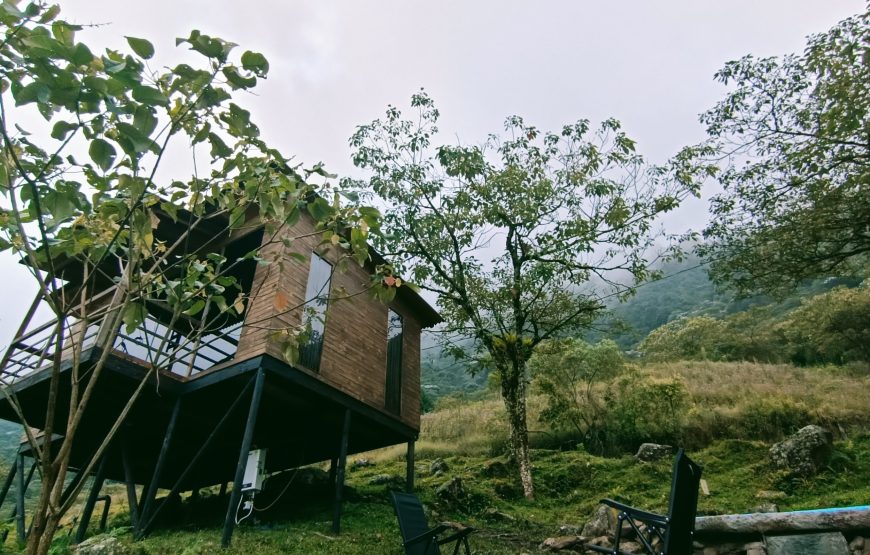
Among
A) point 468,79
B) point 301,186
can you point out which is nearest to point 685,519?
Result: point 301,186

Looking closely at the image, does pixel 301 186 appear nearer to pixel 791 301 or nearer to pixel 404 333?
pixel 404 333

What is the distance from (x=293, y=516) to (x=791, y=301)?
3474 cm

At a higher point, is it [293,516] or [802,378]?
[802,378]

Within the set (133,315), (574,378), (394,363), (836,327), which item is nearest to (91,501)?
(394,363)

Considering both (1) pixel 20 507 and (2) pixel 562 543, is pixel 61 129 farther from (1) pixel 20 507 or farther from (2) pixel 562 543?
(1) pixel 20 507

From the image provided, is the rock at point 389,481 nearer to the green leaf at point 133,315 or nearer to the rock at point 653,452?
the rock at point 653,452

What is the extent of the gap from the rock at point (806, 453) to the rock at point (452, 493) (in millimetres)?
5865

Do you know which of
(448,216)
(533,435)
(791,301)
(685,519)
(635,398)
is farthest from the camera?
(791,301)

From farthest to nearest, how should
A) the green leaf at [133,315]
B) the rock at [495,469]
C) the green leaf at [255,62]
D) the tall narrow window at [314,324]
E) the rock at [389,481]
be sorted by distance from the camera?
the rock at [495,469]
the rock at [389,481]
the tall narrow window at [314,324]
the green leaf at [133,315]
the green leaf at [255,62]

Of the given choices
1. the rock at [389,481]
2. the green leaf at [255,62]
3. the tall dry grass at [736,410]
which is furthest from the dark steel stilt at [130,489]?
the tall dry grass at [736,410]

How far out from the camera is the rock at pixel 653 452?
1158cm

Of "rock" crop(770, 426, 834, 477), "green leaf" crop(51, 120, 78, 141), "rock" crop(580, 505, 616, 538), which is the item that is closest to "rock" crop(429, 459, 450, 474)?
"rock" crop(580, 505, 616, 538)

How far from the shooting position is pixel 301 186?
94.1 inches

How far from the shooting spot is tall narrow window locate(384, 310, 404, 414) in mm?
10258
